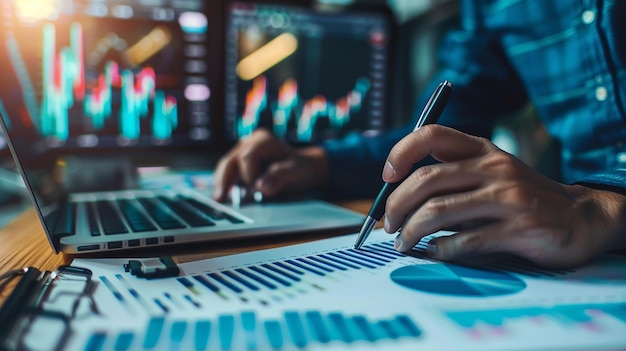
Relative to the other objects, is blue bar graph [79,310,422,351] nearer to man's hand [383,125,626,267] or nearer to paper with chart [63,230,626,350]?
paper with chart [63,230,626,350]

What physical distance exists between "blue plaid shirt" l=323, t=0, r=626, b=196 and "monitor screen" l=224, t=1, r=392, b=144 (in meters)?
0.14

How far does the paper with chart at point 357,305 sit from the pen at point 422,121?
3cm

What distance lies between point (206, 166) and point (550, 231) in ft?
2.37

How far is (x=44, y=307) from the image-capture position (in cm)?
27

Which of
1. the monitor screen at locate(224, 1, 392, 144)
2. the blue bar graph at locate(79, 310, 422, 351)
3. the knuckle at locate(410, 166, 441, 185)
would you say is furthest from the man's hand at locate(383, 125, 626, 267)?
the monitor screen at locate(224, 1, 392, 144)

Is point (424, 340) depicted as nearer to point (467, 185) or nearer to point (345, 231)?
point (467, 185)

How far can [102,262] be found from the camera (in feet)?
1.23

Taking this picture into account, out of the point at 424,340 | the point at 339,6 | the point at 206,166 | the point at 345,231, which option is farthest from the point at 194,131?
the point at 424,340

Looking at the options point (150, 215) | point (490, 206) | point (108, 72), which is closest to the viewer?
point (490, 206)

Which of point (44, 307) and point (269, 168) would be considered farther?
point (269, 168)

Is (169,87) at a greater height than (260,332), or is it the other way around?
(169,87)

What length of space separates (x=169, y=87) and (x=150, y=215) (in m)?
0.39

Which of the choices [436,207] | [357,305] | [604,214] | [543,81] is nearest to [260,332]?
[357,305]

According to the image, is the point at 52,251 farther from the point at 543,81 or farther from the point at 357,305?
the point at 543,81
